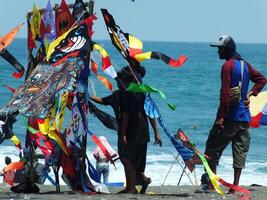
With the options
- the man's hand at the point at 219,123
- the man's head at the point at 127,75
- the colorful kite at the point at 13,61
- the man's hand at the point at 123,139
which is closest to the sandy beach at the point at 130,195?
the man's hand at the point at 123,139

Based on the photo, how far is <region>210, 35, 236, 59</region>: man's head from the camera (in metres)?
9.73

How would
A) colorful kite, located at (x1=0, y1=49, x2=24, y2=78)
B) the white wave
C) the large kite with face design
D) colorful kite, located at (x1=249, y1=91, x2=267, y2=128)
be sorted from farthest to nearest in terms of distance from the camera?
the white wave < colorful kite, located at (x1=249, y1=91, x2=267, y2=128) < colorful kite, located at (x1=0, y1=49, x2=24, y2=78) < the large kite with face design

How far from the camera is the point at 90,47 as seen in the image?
9852mm

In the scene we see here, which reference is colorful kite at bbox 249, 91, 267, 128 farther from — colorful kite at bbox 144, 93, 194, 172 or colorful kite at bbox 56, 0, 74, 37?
colorful kite at bbox 56, 0, 74, 37

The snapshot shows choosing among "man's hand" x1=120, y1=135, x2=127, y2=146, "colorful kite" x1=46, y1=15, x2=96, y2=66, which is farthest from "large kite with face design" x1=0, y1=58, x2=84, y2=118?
"man's hand" x1=120, y1=135, x2=127, y2=146

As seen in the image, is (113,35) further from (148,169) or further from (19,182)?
(148,169)

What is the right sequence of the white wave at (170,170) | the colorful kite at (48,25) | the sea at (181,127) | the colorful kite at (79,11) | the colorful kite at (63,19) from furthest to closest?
the sea at (181,127) → the white wave at (170,170) → the colorful kite at (48,25) → the colorful kite at (63,19) → the colorful kite at (79,11)

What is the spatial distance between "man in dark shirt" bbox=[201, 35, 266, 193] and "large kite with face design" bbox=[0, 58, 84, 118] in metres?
1.53

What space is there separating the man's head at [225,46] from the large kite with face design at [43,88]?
4.85ft

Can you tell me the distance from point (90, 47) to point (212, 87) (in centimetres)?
4592

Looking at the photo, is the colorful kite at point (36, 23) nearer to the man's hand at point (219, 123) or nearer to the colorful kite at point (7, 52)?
the colorful kite at point (7, 52)

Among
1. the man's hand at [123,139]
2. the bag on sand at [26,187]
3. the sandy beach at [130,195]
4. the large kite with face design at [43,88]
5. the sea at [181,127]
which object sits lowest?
the sea at [181,127]

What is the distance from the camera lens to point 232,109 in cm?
977

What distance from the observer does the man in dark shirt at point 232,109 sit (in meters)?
9.66
